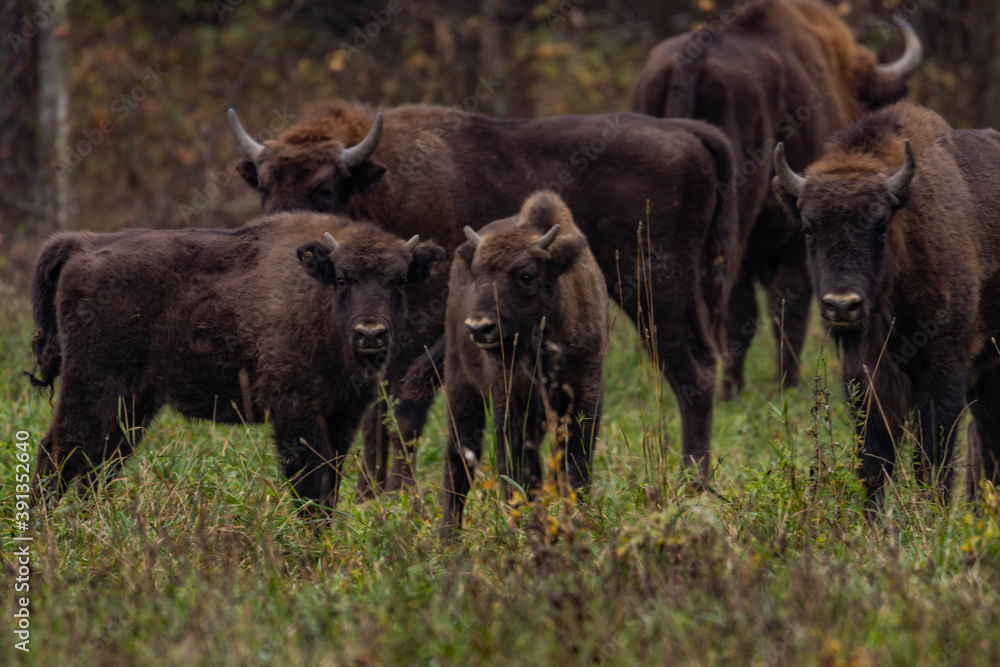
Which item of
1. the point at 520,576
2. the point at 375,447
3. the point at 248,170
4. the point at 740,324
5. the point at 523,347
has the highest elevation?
the point at 248,170

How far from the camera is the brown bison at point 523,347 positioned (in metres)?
5.52

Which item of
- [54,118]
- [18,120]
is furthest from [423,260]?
[18,120]

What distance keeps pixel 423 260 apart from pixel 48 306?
199 centimetres

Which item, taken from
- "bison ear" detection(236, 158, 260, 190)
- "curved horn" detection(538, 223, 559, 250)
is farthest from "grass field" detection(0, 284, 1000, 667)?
"bison ear" detection(236, 158, 260, 190)

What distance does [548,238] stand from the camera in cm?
559

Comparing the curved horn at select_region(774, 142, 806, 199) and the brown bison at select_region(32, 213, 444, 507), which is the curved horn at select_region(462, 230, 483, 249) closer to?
the brown bison at select_region(32, 213, 444, 507)

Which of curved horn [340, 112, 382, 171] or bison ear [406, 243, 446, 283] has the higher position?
curved horn [340, 112, 382, 171]

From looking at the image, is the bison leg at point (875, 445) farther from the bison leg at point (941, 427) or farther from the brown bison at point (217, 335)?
the brown bison at point (217, 335)

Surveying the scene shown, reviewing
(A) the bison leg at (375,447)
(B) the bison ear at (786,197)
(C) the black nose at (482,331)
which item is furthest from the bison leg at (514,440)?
(B) the bison ear at (786,197)

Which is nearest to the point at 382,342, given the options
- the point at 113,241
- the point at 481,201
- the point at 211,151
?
the point at 113,241

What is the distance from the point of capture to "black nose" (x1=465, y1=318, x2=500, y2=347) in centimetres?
530

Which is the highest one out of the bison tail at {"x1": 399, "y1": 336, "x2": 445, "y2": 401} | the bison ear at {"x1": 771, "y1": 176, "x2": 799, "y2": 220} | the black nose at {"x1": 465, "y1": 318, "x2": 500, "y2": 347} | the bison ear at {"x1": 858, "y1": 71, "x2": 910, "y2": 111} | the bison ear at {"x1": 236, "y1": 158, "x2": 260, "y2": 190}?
the bison ear at {"x1": 771, "y1": 176, "x2": 799, "y2": 220}

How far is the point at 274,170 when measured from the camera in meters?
7.62

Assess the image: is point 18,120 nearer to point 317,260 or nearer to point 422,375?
point 422,375
